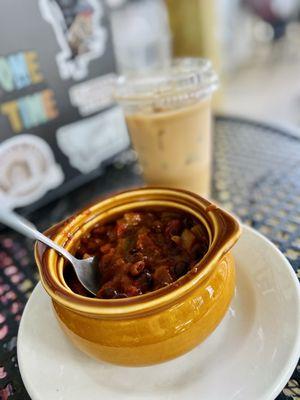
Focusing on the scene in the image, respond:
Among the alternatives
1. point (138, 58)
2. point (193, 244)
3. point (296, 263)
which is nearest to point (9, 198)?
point (193, 244)

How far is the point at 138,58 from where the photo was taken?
1.64m

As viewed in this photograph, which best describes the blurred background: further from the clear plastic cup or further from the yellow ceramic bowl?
the yellow ceramic bowl

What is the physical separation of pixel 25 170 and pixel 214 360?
0.59m

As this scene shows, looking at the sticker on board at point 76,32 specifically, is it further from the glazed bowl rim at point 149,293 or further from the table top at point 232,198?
the glazed bowl rim at point 149,293

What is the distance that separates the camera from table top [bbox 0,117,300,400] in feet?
2.03

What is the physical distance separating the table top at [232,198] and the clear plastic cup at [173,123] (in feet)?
0.35

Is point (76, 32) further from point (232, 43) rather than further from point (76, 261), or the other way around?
point (232, 43)

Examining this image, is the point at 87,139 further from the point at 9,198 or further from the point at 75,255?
the point at 75,255

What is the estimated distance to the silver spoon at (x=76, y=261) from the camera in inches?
20.0

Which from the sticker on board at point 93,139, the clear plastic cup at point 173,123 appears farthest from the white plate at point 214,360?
the sticker on board at point 93,139

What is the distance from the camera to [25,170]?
2.81ft

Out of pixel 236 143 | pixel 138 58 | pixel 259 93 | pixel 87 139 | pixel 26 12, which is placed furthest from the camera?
pixel 259 93

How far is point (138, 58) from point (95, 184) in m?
0.86

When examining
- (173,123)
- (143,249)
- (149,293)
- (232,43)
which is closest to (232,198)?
(173,123)
